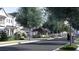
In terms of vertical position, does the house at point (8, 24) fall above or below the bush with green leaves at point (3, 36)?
above

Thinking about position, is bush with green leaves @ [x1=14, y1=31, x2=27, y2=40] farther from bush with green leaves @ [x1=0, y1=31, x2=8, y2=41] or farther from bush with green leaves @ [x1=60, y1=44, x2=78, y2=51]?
bush with green leaves @ [x1=60, y1=44, x2=78, y2=51]

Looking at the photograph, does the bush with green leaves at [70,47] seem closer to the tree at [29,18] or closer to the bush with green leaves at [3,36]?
the tree at [29,18]

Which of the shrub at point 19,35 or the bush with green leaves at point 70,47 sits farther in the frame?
the shrub at point 19,35

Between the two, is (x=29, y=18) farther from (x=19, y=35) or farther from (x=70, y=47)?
(x=70, y=47)

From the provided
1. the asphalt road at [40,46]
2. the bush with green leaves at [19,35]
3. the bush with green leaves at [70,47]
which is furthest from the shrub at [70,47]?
the bush with green leaves at [19,35]

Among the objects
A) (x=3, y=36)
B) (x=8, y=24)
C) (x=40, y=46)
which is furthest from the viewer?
(x=8, y=24)

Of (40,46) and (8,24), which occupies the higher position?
(8,24)

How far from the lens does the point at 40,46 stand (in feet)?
39.4

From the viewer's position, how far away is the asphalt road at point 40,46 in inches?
473

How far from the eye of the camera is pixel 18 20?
12.2 metres

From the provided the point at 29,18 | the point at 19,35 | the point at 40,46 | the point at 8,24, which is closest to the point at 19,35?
the point at 19,35
